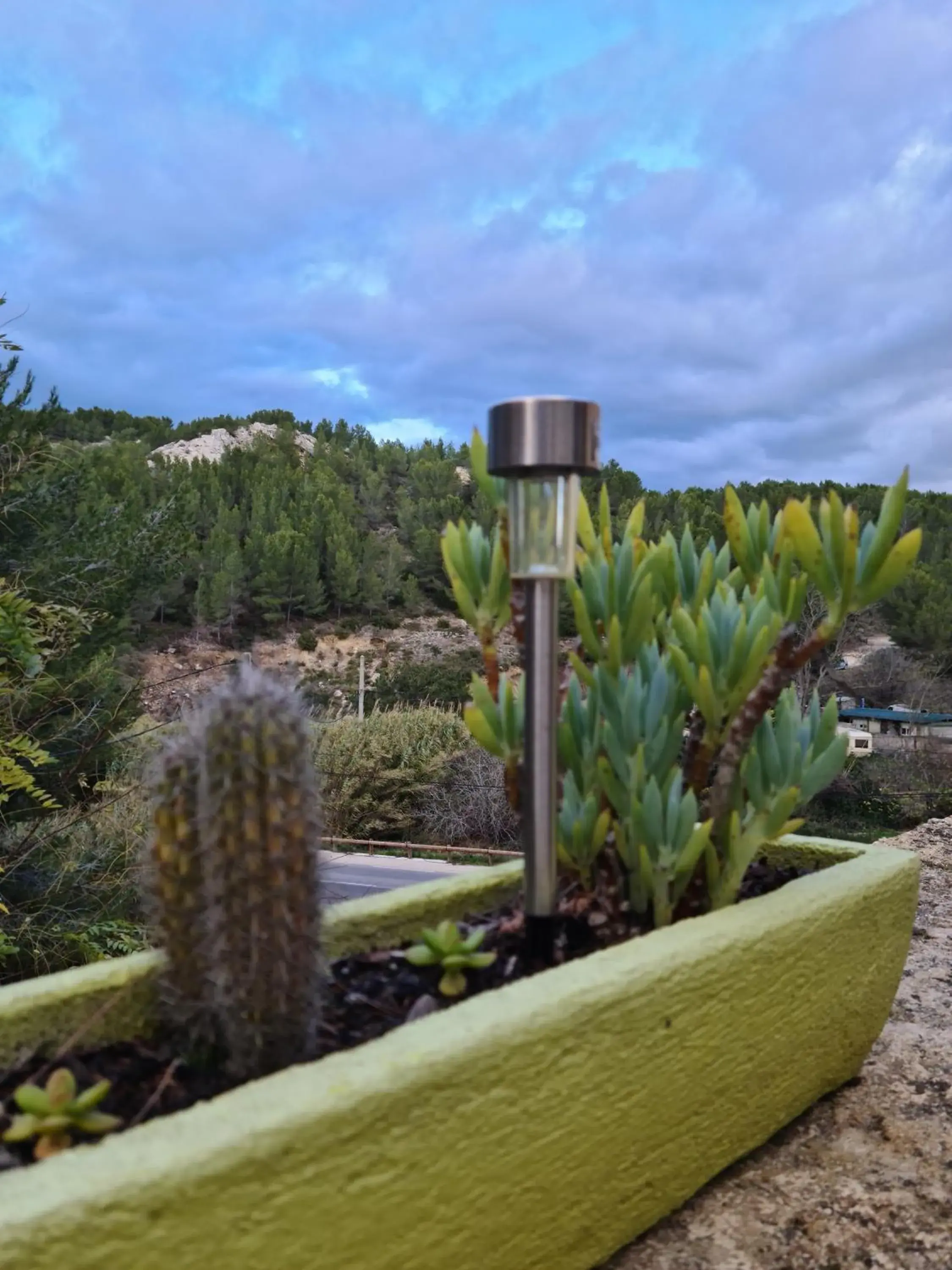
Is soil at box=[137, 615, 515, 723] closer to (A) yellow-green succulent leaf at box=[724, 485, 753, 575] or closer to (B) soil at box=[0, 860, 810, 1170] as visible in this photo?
(A) yellow-green succulent leaf at box=[724, 485, 753, 575]

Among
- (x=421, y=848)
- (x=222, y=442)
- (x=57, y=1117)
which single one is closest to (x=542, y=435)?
(x=57, y=1117)

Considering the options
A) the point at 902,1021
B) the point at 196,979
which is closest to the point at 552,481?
the point at 196,979

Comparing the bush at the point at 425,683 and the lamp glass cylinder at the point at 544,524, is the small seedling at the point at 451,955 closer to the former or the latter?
the lamp glass cylinder at the point at 544,524

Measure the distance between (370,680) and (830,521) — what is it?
24.6m

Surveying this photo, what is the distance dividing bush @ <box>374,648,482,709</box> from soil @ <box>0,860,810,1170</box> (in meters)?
17.7

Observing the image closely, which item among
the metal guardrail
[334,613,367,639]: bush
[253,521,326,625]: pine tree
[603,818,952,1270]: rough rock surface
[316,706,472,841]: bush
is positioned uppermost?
[253,521,326,625]: pine tree

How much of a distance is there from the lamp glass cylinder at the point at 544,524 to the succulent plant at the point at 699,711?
179mm

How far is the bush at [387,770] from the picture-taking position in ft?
46.5

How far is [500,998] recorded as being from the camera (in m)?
1.22

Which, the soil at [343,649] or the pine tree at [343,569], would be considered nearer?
the soil at [343,649]

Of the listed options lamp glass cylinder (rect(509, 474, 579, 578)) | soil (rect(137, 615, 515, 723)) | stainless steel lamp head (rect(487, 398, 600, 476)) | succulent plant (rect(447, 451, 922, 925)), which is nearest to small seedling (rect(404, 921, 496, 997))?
succulent plant (rect(447, 451, 922, 925))

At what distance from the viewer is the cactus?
3.97 ft

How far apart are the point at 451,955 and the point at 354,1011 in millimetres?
164

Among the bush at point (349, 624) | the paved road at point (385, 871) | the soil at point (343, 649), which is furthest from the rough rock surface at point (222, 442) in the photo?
the paved road at point (385, 871)
